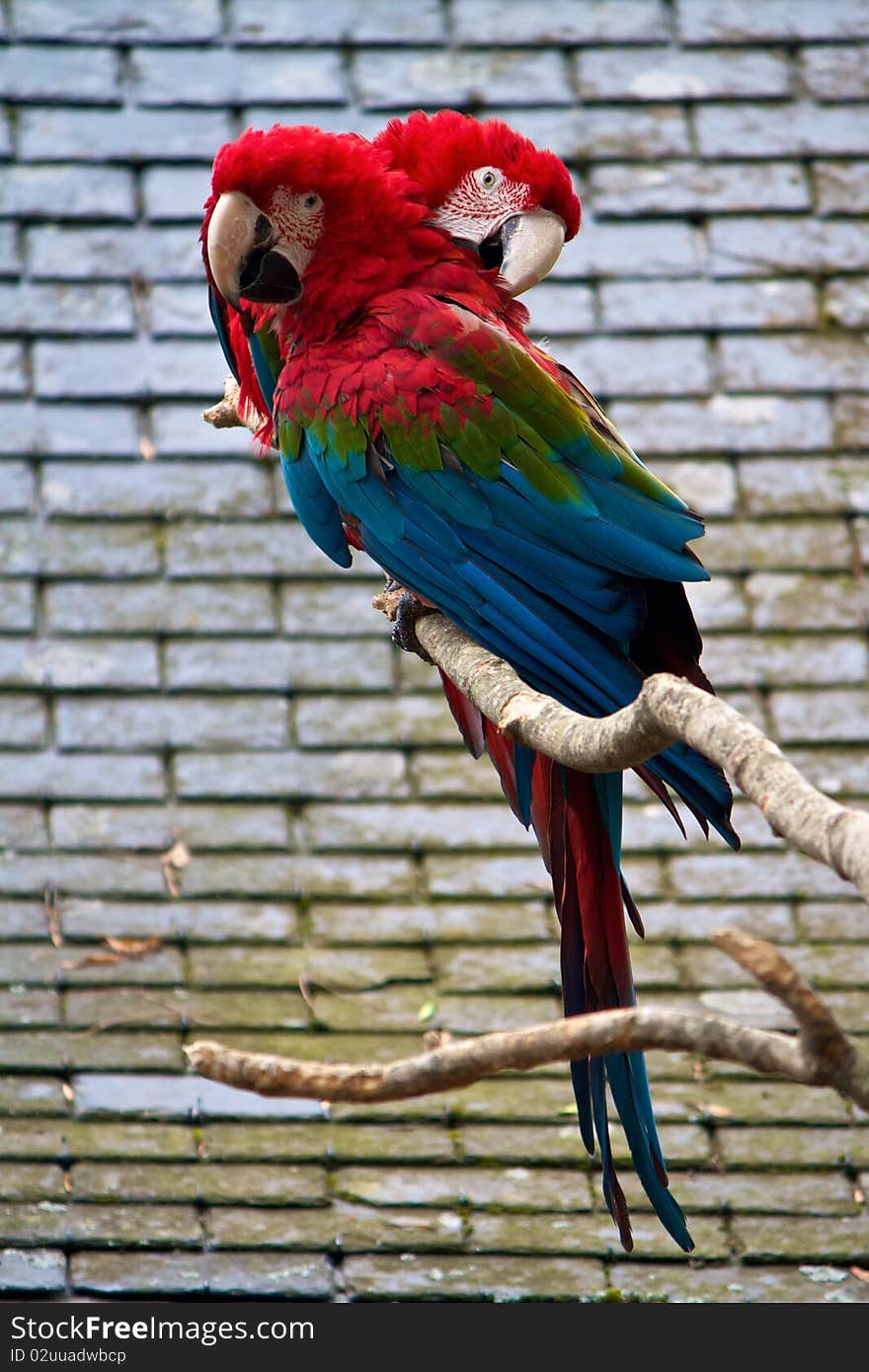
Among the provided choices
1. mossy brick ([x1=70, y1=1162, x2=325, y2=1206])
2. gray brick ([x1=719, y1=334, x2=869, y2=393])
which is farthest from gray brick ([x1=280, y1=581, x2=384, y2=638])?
mossy brick ([x1=70, y1=1162, x2=325, y2=1206])

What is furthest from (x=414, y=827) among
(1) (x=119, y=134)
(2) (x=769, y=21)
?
(2) (x=769, y=21)

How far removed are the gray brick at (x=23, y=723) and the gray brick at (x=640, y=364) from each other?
4.53ft

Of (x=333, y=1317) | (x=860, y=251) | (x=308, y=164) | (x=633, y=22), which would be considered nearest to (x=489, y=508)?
(x=308, y=164)

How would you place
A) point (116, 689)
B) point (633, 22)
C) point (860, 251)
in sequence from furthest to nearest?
point (633, 22) < point (860, 251) < point (116, 689)

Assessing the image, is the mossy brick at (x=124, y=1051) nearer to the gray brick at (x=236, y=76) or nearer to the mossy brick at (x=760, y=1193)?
the mossy brick at (x=760, y=1193)

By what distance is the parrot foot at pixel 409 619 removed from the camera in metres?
2.50

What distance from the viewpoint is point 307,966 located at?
3.21m

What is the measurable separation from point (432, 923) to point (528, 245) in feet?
4.21

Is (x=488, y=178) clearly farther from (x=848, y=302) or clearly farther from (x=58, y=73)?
(x=58, y=73)

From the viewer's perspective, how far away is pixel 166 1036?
3086mm

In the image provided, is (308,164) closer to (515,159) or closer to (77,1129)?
(515,159)

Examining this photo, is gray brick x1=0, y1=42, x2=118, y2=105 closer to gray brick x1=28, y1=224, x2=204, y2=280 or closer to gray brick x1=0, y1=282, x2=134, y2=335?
gray brick x1=28, y1=224, x2=204, y2=280

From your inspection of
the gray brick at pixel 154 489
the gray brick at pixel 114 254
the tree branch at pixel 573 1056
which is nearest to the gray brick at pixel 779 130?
the gray brick at pixel 114 254

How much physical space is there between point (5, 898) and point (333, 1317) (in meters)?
1.09
